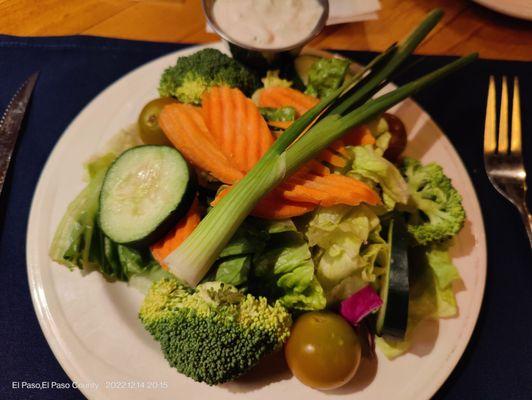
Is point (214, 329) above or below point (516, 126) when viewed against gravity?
below

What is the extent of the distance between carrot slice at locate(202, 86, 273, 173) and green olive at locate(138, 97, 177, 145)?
194mm

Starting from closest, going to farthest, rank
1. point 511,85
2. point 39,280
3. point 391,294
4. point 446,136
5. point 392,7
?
point 391,294 → point 39,280 → point 446,136 → point 511,85 → point 392,7

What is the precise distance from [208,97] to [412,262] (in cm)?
89

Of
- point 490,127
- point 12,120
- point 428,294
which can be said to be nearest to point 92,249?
point 12,120

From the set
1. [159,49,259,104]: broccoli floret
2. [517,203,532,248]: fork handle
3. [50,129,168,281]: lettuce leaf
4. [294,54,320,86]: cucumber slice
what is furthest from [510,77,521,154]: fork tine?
[50,129,168,281]: lettuce leaf

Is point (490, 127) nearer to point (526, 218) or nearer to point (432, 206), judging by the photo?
point (526, 218)

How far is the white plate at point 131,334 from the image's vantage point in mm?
1245

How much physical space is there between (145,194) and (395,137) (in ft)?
2.95

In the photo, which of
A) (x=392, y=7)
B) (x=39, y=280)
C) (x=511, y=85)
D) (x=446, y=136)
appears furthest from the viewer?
(x=392, y=7)

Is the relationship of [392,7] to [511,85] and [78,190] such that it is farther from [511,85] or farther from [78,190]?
[78,190]

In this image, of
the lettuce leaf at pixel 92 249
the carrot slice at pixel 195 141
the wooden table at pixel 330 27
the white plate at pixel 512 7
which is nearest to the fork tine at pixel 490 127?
the wooden table at pixel 330 27

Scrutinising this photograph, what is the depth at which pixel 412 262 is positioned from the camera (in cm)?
146

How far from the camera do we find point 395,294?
1268 millimetres

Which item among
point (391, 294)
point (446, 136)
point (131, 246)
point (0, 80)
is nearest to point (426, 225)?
point (391, 294)
